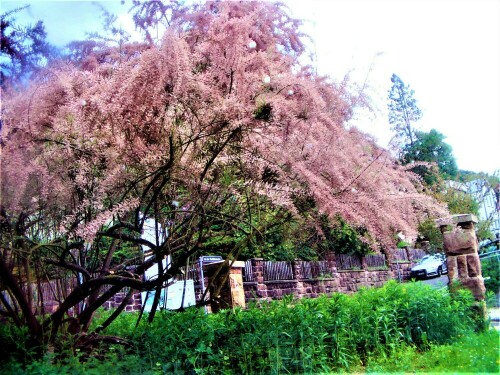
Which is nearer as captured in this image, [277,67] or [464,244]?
[277,67]

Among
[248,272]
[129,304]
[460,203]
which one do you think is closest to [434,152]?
[460,203]

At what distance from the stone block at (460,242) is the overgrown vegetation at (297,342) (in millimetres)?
1100

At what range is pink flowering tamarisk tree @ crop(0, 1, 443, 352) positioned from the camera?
3.11m

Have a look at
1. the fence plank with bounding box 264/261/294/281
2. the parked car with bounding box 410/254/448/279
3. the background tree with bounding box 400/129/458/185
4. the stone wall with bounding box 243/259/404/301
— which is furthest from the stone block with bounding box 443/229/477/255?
the parked car with bounding box 410/254/448/279

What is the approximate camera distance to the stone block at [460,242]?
6.41m

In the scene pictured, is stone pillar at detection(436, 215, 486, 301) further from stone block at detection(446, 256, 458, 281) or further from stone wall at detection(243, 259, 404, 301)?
stone wall at detection(243, 259, 404, 301)

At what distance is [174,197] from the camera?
4.11 meters

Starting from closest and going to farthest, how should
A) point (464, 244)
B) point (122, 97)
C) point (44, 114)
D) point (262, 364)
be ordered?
point (122, 97), point (44, 114), point (262, 364), point (464, 244)

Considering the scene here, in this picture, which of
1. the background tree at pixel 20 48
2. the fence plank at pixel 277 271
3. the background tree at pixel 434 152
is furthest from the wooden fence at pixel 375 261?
the background tree at pixel 20 48

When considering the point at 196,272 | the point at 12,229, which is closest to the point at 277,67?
the point at 12,229

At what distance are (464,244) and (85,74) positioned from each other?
5.04m

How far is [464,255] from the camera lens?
254 inches

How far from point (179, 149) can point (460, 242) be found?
4.50m

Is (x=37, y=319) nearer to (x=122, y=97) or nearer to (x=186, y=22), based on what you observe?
(x=122, y=97)
